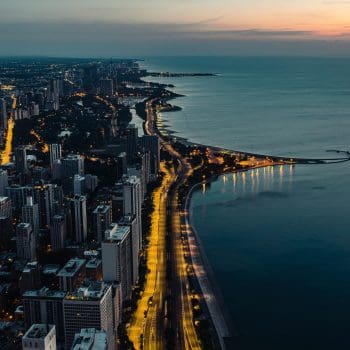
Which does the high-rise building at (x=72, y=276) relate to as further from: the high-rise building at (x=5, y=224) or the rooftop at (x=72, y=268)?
the high-rise building at (x=5, y=224)

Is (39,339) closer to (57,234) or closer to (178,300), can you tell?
(178,300)

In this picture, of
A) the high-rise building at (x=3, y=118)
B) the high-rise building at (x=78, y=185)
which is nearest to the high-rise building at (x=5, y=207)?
the high-rise building at (x=78, y=185)

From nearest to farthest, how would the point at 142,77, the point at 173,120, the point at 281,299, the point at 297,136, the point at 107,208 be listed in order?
1. the point at 281,299
2. the point at 107,208
3. the point at 297,136
4. the point at 173,120
5. the point at 142,77

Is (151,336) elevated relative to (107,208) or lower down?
lower down

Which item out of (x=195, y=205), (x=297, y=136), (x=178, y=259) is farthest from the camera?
(x=297, y=136)

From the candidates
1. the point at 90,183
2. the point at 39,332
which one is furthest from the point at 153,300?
the point at 90,183

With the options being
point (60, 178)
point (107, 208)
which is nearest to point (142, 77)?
point (60, 178)

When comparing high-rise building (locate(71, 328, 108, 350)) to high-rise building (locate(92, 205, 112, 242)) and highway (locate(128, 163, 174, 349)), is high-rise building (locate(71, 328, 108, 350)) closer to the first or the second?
highway (locate(128, 163, 174, 349))

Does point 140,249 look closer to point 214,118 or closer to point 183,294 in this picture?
point 183,294
